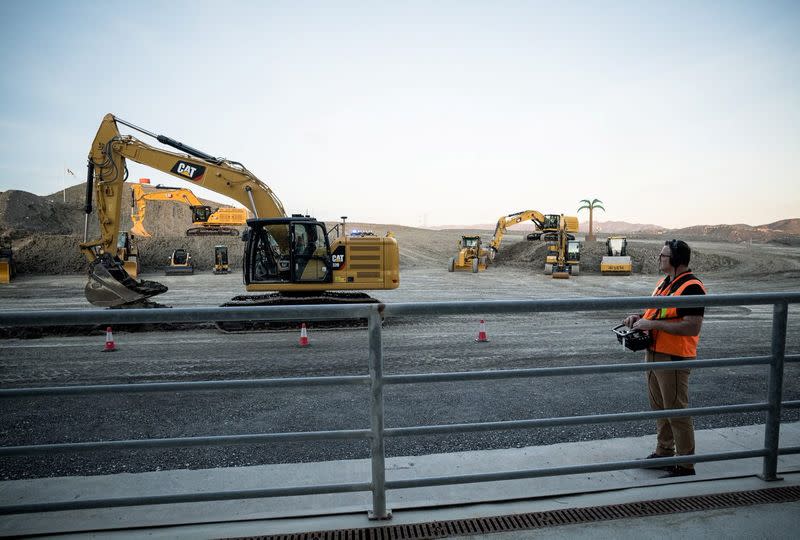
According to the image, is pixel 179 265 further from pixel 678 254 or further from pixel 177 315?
pixel 678 254

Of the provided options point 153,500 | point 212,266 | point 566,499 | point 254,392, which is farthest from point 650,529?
point 212,266

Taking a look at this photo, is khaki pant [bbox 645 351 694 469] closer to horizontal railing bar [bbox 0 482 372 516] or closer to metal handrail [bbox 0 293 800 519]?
metal handrail [bbox 0 293 800 519]

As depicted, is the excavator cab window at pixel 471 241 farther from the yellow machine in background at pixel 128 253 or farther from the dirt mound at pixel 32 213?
the dirt mound at pixel 32 213

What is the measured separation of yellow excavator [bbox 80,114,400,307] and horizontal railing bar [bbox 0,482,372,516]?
9.36 meters

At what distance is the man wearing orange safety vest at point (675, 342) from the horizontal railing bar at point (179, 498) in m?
2.47

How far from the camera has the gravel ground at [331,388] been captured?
4527 millimetres

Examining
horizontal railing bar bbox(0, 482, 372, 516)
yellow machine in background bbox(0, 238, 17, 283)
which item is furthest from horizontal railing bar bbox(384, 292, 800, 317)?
yellow machine in background bbox(0, 238, 17, 283)

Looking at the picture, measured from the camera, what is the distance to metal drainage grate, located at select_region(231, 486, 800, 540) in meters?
2.63

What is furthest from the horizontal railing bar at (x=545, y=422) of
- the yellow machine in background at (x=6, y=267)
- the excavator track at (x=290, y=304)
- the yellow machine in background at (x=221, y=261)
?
the yellow machine in background at (x=6, y=267)

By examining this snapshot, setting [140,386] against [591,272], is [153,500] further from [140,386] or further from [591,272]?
[591,272]

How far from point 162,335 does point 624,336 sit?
9.81m

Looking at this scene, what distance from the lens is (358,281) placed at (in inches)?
495

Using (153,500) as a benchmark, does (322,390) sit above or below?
below

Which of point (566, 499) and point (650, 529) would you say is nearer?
point (650, 529)
